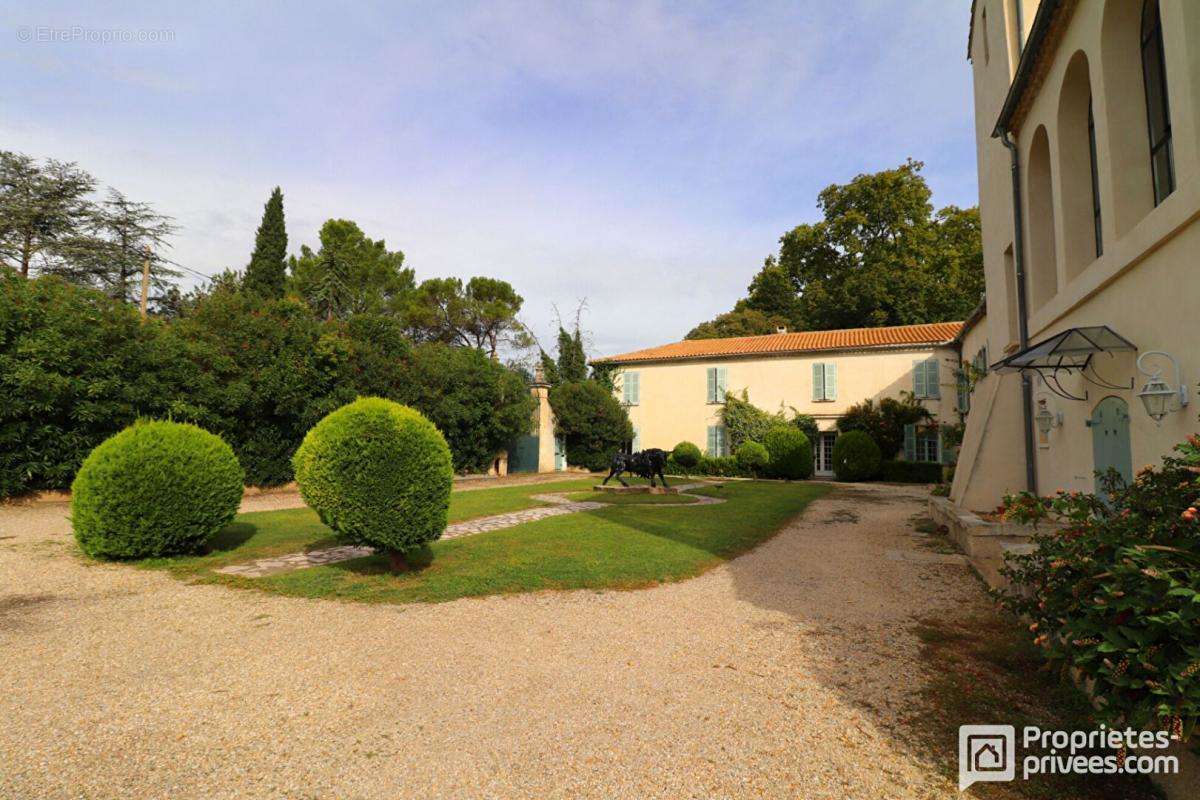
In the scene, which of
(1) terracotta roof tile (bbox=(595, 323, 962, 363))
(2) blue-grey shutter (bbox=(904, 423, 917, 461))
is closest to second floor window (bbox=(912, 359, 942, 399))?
(1) terracotta roof tile (bbox=(595, 323, 962, 363))

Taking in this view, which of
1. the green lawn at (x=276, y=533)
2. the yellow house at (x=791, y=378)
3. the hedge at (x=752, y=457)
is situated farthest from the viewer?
the hedge at (x=752, y=457)

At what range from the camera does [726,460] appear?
81.2 feet

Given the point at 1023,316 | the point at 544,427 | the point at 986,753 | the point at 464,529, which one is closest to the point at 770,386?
the point at 544,427

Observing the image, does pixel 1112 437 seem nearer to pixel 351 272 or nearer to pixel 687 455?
pixel 687 455

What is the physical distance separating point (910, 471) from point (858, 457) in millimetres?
1942

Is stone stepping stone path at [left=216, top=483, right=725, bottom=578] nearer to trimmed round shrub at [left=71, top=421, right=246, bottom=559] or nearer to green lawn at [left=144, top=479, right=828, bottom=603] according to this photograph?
green lawn at [left=144, top=479, right=828, bottom=603]

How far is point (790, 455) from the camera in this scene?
75.2 ft

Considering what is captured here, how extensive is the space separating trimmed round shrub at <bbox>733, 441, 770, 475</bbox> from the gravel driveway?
17.2 metres

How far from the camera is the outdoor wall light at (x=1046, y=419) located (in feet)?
25.0

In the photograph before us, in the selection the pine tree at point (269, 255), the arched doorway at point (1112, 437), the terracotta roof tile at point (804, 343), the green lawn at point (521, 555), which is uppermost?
the pine tree at point (269, 255)

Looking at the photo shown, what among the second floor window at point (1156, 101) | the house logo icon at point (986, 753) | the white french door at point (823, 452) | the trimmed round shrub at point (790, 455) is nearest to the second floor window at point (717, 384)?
the trimmed round shrub at point (790, 455)

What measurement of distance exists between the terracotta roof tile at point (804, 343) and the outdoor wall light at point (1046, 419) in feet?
50.6

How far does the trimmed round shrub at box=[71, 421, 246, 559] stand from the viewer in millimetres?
6812

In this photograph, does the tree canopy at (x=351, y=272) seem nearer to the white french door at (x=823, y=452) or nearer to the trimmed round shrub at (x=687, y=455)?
the trimmed round shrub at (x=687, y=455)
